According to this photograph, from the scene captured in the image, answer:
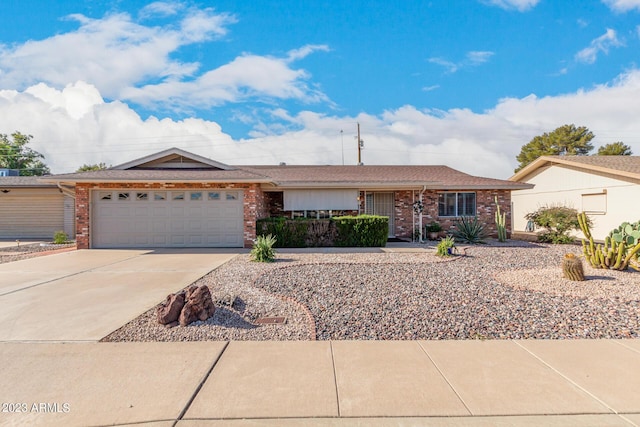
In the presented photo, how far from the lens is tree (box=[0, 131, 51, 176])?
124 feet

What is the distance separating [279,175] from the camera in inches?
657

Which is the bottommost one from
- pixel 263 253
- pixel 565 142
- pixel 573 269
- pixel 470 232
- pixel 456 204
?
pixel 573 269

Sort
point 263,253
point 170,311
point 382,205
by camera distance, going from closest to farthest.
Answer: point 170,311
point 263,253
point 382,205

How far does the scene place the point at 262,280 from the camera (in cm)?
684

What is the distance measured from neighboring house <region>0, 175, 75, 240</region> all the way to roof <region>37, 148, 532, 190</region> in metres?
5.76

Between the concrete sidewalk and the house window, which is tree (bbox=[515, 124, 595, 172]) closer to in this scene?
the house window

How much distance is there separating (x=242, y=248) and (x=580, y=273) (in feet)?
31.3

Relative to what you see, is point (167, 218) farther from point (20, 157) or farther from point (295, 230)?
point (20, 157)

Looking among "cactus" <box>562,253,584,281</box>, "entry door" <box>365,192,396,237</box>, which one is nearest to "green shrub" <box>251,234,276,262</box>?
"cactus" <box>562,253,584,281</box>

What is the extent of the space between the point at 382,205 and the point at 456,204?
3.27m

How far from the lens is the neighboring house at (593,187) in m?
14.8

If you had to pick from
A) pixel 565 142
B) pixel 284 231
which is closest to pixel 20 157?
pixel 284 231

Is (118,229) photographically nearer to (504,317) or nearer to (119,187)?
(119,187)

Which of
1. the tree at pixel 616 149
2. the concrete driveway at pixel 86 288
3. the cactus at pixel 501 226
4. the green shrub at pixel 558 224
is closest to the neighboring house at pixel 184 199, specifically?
the concrete driveway at pixel 86 288
